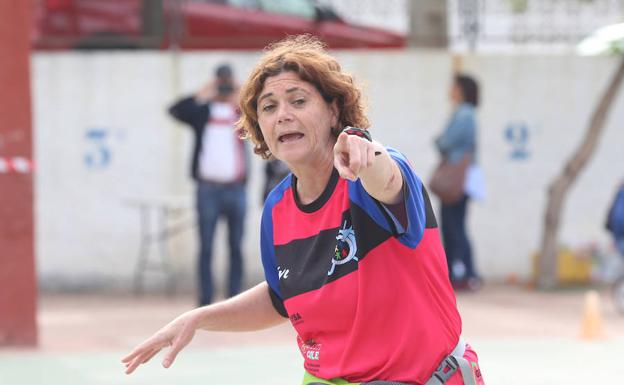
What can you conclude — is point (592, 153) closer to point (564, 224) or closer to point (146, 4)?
point (564, 224)

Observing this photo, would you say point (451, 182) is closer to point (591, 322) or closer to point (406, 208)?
point (591, 322)

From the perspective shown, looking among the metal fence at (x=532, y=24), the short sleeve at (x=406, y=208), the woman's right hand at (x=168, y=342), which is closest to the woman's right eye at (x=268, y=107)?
the short sleeve at (x=406, y=208)

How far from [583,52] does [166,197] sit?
400 centimetres

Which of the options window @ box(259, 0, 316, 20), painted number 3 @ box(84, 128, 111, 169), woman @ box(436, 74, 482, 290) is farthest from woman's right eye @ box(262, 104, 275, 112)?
window @ box(259, 0, 316, 20)

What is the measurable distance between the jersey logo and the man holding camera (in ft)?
22.4

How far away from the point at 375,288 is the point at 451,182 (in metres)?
8.38

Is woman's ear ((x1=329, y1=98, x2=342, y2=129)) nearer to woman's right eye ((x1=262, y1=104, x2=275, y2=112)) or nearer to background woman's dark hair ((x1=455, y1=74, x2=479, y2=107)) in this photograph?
woman's right eye ((x1=262, y1=104, x2=275, y2=112))

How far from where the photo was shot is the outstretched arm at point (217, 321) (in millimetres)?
4012

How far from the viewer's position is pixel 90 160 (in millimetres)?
12195

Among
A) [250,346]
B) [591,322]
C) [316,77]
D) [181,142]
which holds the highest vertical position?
[316,77]

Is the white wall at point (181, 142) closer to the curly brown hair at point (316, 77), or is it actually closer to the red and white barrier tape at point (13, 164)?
the red and white barrier tape at point (13, 164)

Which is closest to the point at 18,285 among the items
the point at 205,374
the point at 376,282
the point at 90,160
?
the point at 205,374

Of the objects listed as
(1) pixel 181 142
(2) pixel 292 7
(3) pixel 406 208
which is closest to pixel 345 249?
(3) pixel 406 208

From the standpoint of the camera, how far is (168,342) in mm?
4039
